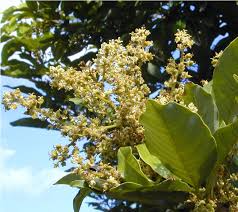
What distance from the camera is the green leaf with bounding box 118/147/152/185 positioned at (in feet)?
3.95

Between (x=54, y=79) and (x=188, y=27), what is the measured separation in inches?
86.2

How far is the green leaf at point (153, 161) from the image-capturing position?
123 centimetres

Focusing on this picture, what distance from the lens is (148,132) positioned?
1.16 m

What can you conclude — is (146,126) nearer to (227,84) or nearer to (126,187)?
(126,187)

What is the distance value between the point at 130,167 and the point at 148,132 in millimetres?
107

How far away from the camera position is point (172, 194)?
4.13ft

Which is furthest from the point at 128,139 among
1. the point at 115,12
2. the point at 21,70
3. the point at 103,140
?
the point at 21,70

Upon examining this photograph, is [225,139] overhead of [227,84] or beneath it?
beneath

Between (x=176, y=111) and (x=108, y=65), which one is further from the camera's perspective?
(x=108, y=65)

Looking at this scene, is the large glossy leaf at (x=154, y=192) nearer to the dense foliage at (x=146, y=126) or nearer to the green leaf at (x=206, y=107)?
the dense foliage at (x=146, y=126)

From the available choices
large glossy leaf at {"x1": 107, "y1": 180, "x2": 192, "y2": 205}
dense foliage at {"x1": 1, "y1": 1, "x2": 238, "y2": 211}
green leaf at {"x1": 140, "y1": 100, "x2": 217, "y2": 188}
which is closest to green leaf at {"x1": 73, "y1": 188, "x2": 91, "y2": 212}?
dense foliage at {"x1": 1, "y1": 1, "x2": 238, "y2": 211}

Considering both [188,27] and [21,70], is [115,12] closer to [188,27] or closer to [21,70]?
[188,27]

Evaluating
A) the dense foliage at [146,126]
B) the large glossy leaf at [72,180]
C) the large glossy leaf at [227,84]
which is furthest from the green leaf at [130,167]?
the large glossy leaf at [227,84]

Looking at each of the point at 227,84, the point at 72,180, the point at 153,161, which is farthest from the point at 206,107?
the point at 72,180
